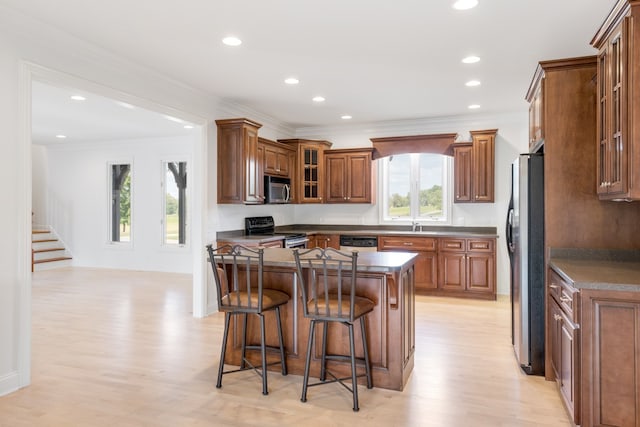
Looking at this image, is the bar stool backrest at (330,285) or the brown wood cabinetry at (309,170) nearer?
the bar stool backrest at (330,285)

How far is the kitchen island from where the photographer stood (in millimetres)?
3096

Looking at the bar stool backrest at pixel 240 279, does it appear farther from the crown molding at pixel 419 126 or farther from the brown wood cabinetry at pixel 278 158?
the crown molding at pixel 419 126

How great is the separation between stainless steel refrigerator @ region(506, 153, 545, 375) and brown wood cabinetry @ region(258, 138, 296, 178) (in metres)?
3.57

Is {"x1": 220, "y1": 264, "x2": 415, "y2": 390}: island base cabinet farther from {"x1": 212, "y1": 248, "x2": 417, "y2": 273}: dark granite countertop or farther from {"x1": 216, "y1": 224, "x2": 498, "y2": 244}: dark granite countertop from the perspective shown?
{"x1": 216, "y1": 224, "x2": 498, "y2": 244}: dark granite countertop

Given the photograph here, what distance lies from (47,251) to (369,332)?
8299 millimetres

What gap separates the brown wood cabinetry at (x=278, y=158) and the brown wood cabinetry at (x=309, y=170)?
0.43ft

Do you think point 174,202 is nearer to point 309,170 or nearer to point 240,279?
point 309,170

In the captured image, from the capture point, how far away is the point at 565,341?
274cm

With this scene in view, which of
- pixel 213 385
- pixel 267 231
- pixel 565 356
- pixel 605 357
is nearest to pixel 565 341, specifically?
pixel 565 356

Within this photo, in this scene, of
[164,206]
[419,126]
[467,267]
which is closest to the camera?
[467,267]

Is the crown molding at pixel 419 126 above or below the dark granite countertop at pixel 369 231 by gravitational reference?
above

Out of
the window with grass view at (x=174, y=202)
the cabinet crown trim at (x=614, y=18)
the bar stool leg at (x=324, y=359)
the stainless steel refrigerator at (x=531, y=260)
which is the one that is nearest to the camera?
the cabinet crown trim at (x=614, y=18)

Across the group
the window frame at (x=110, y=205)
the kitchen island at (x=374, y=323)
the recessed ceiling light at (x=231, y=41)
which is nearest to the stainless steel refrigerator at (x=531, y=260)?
the kitchen island at (x=374, y=323)

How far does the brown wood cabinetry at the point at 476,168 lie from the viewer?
20.4 feet
